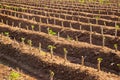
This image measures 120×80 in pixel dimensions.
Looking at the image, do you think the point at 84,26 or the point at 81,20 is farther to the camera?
the point at 81,20

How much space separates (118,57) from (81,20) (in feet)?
34.6

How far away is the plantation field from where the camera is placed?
1544cm

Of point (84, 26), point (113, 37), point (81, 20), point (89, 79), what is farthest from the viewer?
point (81, 20)

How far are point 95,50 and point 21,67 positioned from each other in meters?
4.60

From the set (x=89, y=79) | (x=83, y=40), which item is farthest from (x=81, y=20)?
(x=89, y=79)

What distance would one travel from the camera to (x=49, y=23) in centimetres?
2712

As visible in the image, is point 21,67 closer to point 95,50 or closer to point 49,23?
point 95,50

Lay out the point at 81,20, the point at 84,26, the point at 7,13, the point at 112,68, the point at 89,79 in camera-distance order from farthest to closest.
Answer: the point at 7,13 < the point at 81,20 < the point at 84,26 < the point at 112,68 < the point at 89,79

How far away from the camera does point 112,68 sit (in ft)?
53.2

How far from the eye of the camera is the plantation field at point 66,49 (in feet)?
50.6

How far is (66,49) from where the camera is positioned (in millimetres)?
19328

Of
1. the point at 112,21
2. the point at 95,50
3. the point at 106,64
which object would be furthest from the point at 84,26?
the point at 106,64

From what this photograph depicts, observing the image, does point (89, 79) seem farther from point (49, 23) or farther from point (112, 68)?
point (49, 23)

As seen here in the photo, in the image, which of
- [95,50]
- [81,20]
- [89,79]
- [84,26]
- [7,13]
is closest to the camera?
[89,79]
